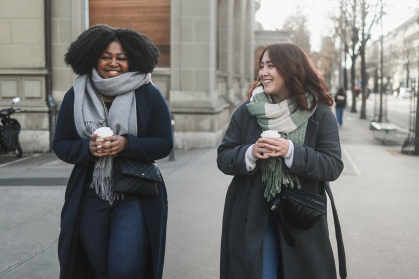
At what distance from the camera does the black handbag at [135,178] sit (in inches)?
121

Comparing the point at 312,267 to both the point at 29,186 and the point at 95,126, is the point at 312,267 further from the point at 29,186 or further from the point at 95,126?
the point at 29,186

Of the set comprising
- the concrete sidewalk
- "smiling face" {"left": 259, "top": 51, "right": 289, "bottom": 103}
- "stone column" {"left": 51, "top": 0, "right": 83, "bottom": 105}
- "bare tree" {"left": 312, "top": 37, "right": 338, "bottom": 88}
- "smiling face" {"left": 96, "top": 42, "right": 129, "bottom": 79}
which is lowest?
the concrete sidewalk

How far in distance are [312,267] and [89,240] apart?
1.23 m

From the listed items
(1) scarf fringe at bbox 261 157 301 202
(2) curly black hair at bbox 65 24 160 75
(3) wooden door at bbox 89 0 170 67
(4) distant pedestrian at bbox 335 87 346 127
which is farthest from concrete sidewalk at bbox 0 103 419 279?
(4) distant pedestrian at bbox 335 87 346 127

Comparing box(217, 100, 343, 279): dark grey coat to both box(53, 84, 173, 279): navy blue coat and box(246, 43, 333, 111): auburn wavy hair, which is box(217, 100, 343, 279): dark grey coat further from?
box(53, 84, 173, 279): navy blue coat

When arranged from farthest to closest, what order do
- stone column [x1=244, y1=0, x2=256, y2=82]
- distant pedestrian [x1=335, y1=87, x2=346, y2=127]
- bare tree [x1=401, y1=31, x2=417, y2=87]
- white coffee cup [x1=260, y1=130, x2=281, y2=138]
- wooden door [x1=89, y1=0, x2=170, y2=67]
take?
bare tree [x1=401, y1=31, x2=417, y2=87], stone column [x1=244, y1=0, x2=256, y2=82], distant pedestrian [x1=335, y1=87, x2=346, y2=127], wooden door [x1=89, y1=0, x2=170, y2=67], white coffee cup [x1=260, y1=130, x2=281, y2=138]

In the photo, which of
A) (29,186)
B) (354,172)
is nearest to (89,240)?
(29,186)

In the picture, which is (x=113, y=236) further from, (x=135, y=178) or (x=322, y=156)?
(x=322, y=156)

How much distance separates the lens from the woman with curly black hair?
9.95ft

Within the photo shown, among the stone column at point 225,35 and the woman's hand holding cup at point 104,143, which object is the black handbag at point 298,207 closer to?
the woman's hand holding cup at point 104,143

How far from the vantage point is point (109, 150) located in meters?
2.98

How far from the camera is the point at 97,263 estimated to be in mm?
3072

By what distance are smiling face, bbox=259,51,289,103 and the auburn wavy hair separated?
21mm

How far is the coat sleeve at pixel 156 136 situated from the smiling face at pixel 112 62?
0.25 m
